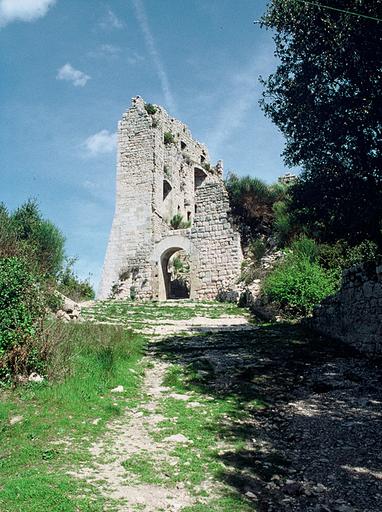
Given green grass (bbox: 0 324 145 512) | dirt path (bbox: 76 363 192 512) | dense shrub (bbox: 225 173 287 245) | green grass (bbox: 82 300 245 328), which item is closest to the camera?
green grass (bbox: 0 324 145 512)

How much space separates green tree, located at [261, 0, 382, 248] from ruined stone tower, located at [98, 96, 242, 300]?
41.1ft

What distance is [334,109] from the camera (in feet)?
34.6

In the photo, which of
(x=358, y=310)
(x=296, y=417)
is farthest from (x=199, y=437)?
(x=358, y=310)

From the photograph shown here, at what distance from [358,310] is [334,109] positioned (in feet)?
15.0

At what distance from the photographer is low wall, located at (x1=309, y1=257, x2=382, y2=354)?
915cm

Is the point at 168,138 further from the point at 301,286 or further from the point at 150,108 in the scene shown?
the point at 301,286

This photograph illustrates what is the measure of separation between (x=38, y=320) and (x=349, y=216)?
706cm

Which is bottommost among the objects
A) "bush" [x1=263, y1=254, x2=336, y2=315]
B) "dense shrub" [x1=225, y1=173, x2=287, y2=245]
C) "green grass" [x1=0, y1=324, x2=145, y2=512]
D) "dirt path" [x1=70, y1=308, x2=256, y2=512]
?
"dirt path" [x1=70, y1=308, x2=256, y2=512]

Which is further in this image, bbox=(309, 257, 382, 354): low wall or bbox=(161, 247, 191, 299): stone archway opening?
bbox=(161, 247, 191, 299): stone archway opening

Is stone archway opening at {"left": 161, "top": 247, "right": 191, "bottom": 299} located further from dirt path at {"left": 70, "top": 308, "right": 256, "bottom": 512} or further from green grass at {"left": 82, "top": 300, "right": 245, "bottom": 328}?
dirt path at {"left": 70, "top": 308, "right": 256, "bottom": 512}

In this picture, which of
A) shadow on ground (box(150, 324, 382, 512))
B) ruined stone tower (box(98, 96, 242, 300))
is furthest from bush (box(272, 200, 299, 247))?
shadow on ground (box(150, 324, 382, 512))

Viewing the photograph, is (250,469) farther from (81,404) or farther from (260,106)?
(260,106)

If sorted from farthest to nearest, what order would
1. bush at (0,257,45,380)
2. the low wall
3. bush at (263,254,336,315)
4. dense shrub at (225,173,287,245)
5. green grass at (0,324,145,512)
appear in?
dense shrub at (225,173,287,245) < bush at (263,254,336,315) < the low wall < bush at (0,257,45,380) < green grass at (0,324,145,512)

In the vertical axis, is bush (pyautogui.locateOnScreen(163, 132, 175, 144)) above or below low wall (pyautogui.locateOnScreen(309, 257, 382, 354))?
above
